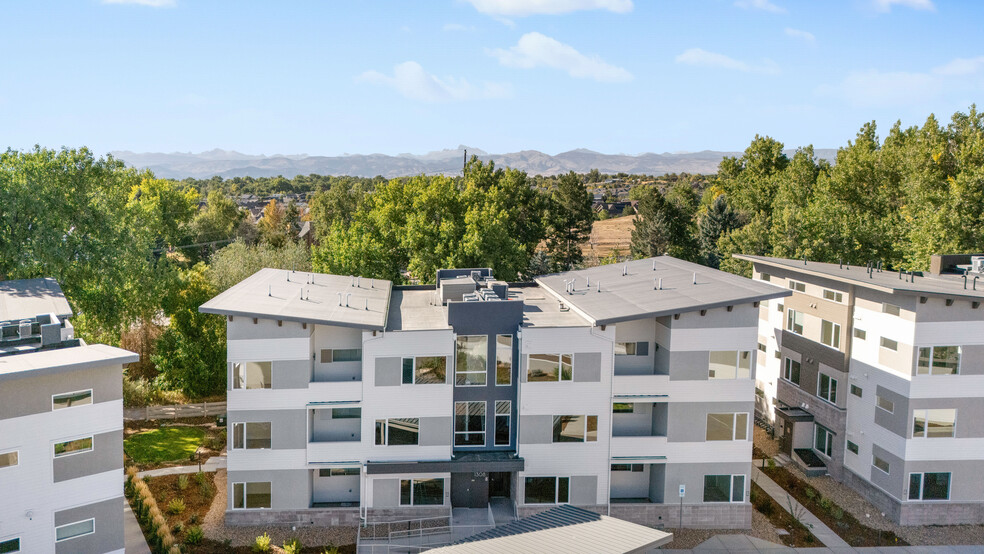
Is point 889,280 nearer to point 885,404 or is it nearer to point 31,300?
point 885,404

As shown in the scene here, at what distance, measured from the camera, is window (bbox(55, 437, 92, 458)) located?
1725cm

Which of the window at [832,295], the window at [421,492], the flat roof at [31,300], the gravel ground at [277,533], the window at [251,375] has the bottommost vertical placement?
the gravel ground at [277,533]

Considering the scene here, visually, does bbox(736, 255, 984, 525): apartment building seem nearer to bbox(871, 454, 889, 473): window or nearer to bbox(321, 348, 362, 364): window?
bbox(871, 454, 889, 473): window

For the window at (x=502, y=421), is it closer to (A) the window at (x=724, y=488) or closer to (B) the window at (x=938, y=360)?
(A) the window at (x=724, y=488)

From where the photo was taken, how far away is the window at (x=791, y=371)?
31.7 metres

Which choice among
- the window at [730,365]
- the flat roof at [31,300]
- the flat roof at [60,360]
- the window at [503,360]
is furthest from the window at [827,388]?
the flat roof at [31,300]

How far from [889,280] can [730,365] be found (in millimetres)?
9137

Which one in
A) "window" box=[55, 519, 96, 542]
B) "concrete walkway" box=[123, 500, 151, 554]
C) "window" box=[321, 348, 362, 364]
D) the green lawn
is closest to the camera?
"window" box=[55, 519, 96, 542]

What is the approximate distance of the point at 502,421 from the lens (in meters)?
24.6

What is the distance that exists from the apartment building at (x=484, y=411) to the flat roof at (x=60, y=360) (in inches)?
202

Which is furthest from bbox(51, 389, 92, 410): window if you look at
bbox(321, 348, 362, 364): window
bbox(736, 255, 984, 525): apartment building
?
bbox(736, 255, 984, 525): apartment building

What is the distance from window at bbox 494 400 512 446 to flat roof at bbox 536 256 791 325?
4.40 meters

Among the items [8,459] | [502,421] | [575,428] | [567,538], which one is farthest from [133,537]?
[575,428]

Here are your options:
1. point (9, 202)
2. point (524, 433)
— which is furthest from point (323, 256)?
point (524, 433)
